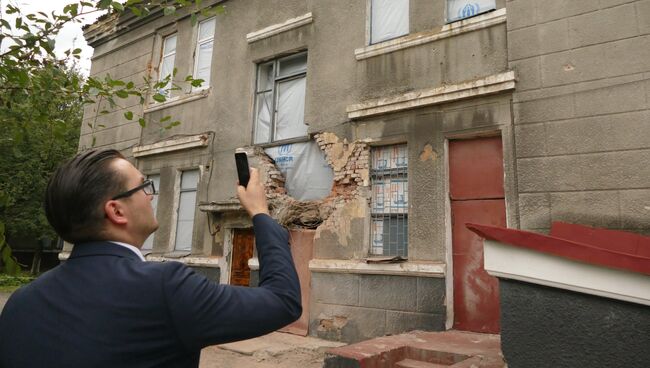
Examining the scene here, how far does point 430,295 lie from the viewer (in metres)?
6.03

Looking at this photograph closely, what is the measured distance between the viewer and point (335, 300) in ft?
22.7

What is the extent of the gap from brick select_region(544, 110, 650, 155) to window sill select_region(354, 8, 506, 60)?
5.64 feet

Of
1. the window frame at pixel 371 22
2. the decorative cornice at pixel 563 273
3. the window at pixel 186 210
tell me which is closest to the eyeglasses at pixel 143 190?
the decorative cornice at pixel 563 273

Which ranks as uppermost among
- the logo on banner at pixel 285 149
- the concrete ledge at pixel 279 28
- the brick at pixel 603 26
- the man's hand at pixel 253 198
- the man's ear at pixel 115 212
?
the concrete ledge at pixel 279 28

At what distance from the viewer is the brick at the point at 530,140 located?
5.58m

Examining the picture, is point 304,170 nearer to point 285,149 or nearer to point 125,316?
point 285,149

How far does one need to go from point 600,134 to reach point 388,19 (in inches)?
148

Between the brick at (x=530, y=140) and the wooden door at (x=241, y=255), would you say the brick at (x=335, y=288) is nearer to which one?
the wooden door at (x=241, y=255)

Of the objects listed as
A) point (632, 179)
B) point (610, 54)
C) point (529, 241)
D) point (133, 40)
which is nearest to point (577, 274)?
point (529, 241)

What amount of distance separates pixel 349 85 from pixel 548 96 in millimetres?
3100

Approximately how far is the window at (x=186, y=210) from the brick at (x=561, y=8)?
7.00 metres

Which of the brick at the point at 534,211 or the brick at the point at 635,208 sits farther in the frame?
the brick at the point at 534,211

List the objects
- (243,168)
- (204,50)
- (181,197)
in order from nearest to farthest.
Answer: (243,168)
(181,197)
(204,50)

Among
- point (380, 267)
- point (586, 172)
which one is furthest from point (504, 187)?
point (380, 267)
